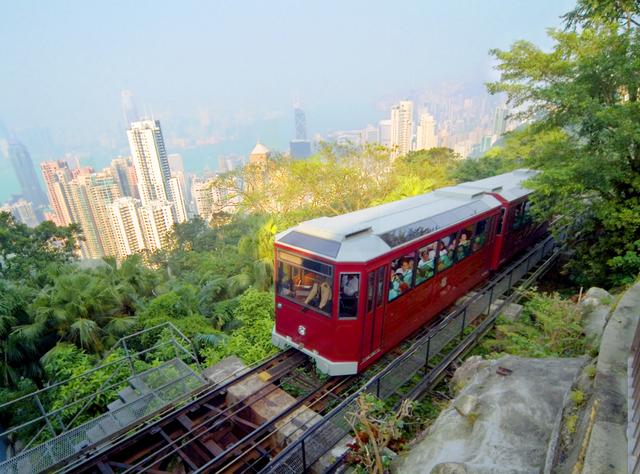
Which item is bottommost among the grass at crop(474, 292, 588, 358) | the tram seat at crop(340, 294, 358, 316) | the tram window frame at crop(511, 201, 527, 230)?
the grass at crop(474, 292, 588, 358)

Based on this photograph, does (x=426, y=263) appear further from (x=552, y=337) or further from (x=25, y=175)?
(x=25, y=175)

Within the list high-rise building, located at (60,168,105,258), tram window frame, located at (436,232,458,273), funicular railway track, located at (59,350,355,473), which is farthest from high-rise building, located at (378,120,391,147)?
funicular railway track, located at (59,350,355,473)

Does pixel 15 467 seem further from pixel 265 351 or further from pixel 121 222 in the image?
pixel 121 222

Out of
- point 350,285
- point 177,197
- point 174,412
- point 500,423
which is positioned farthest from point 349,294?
point 177,197

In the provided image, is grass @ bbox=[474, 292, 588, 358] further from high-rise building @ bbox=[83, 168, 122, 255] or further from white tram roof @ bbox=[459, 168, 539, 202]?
high-rise building @ bbox=[83, 168, 122, 255]

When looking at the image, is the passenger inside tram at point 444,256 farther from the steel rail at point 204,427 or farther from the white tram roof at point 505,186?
the steel rail at point 204,427

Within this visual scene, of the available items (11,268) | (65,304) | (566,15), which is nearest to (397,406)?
(65,304)

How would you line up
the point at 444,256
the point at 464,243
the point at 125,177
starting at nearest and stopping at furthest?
the point at 444,256
the point at 464,243
the point at 125,177
